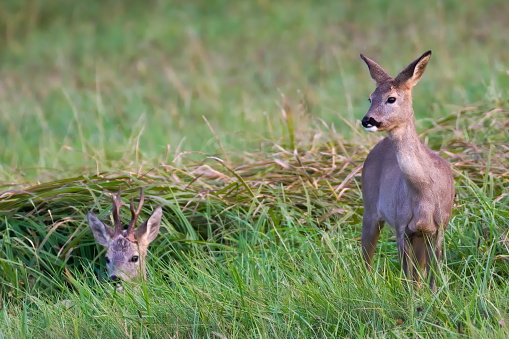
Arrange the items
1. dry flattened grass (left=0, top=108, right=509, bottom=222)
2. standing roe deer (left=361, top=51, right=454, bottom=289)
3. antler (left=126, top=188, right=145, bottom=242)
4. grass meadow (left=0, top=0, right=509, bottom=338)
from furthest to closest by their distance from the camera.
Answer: dry flattened grass (left=0, top=108, right=509, bottom=222)
antler (left=126, top=188, right=145, bottom=242)
standing roe deer (left=361, top=51, right=454, bottom=289)
grass meadow (left=0, top=0, right=509, bottom=338)

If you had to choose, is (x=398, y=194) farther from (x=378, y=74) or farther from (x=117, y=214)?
(x=117, y=214)

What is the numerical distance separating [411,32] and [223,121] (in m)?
3.99

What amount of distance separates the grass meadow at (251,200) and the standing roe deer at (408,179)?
0.22m

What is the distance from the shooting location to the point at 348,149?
277 inches

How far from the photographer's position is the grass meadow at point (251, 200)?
173 inches

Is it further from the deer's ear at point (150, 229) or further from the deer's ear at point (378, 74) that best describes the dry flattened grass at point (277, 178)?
the deer's ear at point (378, 74)

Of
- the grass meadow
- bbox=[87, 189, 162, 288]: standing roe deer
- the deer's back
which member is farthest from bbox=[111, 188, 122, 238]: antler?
the deer's back

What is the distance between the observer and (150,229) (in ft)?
19.1

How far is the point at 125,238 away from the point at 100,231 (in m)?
0.16

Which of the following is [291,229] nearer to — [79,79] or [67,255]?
[67,255]

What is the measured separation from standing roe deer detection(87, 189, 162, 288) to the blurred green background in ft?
3.78

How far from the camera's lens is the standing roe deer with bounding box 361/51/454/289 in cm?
465

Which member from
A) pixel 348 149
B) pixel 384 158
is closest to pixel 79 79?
pixel 348 149

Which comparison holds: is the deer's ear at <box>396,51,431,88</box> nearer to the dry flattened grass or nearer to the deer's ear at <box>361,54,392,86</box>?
the deer's ear at <box>361,54,392,86</box>
